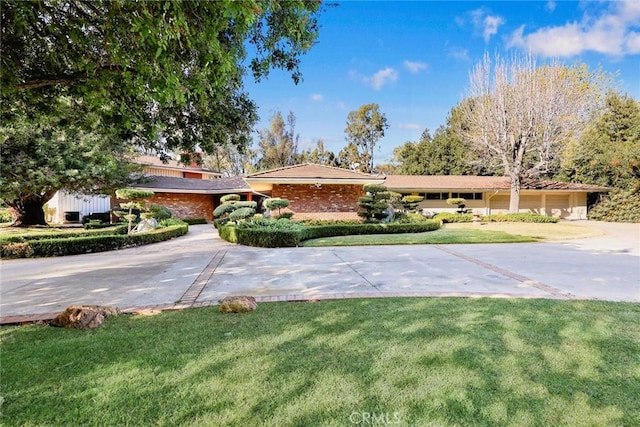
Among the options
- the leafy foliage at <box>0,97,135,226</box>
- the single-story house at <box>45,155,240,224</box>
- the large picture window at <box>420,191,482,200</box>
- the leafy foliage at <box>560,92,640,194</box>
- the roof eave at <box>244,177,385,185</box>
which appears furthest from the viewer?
the large picture window at <box>420,191,482,200</box>

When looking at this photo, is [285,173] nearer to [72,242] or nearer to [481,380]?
[72,242]

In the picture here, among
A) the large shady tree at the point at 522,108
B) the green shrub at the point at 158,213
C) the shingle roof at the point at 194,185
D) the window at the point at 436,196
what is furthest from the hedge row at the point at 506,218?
the green shrub at the point at 158,213

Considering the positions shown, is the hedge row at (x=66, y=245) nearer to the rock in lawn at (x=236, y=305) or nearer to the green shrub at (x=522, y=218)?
the rock in lawn at (x=236, y=305)

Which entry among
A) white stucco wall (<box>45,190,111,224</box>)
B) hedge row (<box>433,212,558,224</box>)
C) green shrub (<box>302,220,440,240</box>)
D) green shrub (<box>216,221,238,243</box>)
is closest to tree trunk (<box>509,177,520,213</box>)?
hedge row (<box>433,212,558,224</box>)

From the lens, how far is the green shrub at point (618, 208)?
2218cm

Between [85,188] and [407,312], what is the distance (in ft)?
55.7

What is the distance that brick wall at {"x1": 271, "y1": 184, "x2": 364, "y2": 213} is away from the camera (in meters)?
18.3

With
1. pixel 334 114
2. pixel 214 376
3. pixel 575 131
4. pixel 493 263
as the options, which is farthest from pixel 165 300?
pixel 334 114

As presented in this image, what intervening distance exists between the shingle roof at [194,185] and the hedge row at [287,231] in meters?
10.3

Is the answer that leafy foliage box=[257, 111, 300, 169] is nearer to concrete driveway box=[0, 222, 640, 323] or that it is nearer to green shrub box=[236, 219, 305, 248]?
green shrub box=[236, 219, 305, 248]

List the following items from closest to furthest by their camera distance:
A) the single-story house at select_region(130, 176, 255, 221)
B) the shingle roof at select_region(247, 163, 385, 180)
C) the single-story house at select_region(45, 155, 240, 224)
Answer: the shingle roof at select_region(247, 163, 385, 180) < the single-story house at select_region(45, 155, 240, 224) < the single-story house at select_region(130, 176, 255, 221)

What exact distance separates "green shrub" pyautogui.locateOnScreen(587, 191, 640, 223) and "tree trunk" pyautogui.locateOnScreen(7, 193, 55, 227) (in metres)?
36.4

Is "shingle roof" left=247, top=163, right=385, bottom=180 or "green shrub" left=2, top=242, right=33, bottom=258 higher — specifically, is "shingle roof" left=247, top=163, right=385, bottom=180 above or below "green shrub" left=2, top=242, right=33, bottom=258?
above

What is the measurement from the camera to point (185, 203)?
2398 cm
